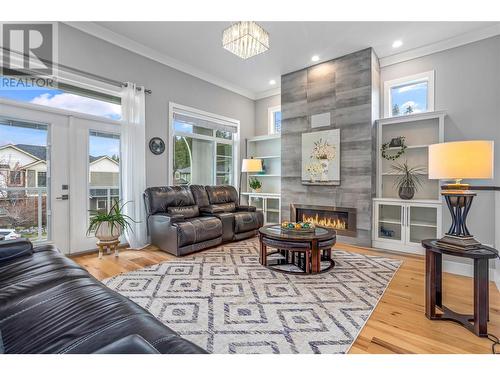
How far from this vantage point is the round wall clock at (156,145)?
4383mm

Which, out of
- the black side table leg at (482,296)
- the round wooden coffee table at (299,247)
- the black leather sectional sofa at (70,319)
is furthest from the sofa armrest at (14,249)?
the black side table leg at (482,296)

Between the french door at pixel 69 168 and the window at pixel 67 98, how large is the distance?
0.31 feet

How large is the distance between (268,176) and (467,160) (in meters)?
4.37

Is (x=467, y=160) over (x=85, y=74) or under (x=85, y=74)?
under

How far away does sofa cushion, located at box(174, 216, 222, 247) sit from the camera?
3.55 metres

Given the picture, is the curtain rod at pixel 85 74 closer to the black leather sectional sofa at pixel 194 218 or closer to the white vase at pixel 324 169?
the black leather sectional sofa at pixel 194 218

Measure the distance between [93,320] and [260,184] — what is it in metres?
5.05

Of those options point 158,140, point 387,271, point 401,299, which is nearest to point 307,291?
point 401,299

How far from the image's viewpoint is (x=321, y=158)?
185 inches

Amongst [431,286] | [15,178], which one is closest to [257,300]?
[431,286]

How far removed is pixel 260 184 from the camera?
6035mm

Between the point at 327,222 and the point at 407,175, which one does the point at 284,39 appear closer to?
the point at 407,175

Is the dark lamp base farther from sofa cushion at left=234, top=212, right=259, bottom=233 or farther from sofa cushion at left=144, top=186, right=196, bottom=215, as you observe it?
sofa cushion at left=144, top=186, right=196, bottom=215
